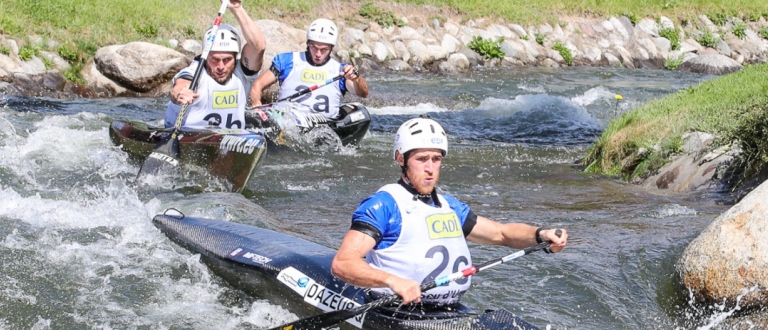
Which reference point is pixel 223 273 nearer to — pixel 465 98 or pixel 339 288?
pixel 339 288

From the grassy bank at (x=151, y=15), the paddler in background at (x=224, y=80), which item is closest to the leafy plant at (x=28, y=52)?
the grassy bank at (x=151, y=15)

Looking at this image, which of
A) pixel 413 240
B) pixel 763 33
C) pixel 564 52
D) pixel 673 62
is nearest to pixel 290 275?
pixel 413 240

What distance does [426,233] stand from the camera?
191 inches

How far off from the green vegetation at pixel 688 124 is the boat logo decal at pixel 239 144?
395 centimetres

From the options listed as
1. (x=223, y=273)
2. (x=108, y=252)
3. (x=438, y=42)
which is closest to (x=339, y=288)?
(x=223, y=273)

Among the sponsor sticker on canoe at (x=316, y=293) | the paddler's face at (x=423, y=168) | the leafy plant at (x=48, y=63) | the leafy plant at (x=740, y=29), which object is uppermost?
the paddler's face at (x=423, y=168)

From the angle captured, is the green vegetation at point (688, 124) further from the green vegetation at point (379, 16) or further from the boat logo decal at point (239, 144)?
the green vegetation at point (379, 16)

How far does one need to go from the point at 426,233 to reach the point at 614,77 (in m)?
16.3

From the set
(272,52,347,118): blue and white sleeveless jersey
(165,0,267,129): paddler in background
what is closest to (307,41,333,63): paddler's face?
(272,52,347,118): blue and white sleeveless jersey

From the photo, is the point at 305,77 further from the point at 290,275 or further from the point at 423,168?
the point at 423,168

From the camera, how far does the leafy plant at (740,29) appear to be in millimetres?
25938

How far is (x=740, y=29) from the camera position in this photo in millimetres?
26125

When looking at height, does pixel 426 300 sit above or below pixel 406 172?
below

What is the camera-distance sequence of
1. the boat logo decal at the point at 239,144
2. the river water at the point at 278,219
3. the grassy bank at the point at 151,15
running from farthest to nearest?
the grassy bank at the point at 151,15, the boat logo decal at the point at 239,144, the river water at the point at 278,219
